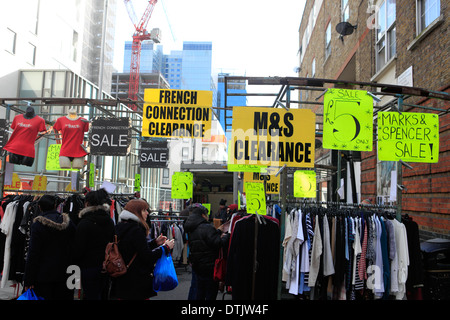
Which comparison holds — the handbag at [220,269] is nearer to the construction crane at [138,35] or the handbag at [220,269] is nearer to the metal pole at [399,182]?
the metal pole at [399,182]

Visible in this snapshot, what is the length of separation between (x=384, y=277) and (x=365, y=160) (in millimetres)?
6886

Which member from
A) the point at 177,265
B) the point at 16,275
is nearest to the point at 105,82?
the point at 177,265

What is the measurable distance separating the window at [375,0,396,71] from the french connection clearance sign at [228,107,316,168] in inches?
231

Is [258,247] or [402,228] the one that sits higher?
[402,228]

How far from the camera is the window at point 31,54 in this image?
2623 centimetres

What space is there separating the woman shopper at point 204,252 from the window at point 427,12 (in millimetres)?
6496

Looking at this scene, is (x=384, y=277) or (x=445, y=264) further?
(x=445, y=264)

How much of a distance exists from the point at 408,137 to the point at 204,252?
11.7 feet

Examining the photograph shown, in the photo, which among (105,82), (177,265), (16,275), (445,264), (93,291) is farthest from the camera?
(105,82)

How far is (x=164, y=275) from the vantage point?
450cm

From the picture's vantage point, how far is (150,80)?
334ft

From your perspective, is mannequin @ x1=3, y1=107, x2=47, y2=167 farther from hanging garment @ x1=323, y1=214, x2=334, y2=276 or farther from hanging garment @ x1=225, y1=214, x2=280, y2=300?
hanging garment @ x1=323, y1=214, x2=334, y2=276

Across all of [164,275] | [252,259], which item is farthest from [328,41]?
[164,275]

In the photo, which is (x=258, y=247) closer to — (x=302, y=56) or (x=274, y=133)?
(x=274, y=133)
